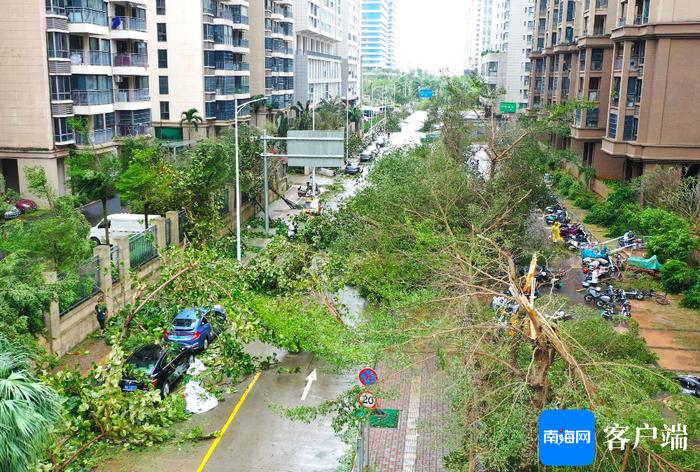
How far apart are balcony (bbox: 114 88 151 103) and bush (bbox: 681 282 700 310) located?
35.5 metres

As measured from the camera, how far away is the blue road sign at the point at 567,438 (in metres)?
7.40

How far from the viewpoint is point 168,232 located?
94.8ft

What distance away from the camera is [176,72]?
56031mm

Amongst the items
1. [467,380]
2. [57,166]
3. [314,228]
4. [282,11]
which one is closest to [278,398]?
[467,380]

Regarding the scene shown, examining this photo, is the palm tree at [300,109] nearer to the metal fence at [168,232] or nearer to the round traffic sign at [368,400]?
the metal fence at [168,232]

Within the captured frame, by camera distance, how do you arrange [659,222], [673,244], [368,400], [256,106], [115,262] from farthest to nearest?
[256,106] < [659,222] < [673,244] < [115,262] < [368,400]

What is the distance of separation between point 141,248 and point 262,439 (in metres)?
12.1

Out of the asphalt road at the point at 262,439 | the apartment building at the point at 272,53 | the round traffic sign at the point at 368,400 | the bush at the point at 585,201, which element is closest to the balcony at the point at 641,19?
the bush at the point at 585,201

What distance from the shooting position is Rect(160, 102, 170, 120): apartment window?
187 ft

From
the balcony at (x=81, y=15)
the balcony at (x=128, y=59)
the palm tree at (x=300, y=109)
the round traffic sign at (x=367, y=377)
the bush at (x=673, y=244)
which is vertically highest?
the balcony at (x=81, y=15)

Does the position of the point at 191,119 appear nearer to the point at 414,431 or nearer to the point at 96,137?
the point at 96,137

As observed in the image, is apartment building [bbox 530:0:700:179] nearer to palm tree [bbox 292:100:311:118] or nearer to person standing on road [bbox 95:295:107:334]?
person standing on road [bbox 95:295:107:334]

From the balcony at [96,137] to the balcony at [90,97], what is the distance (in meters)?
1.69

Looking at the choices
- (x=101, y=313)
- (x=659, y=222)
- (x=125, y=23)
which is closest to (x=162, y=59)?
(x=125, y=23)
